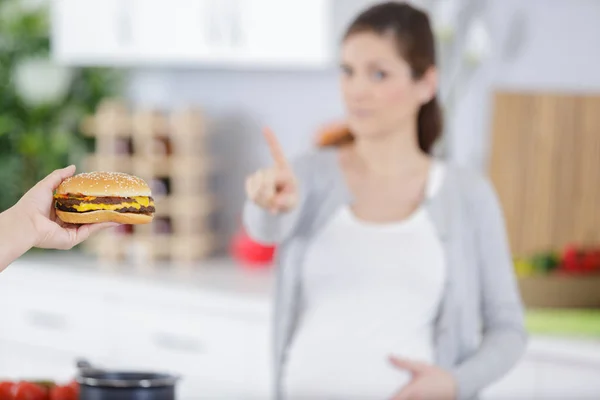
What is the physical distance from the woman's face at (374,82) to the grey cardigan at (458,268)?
0.15 metres

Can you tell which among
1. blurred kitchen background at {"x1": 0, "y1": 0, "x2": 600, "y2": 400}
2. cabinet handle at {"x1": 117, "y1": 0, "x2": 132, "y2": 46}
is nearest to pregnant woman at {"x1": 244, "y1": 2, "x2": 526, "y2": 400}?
blurred kitchen background at {"x1": 0, "y1": 0, "x2": 600, "y2": 400}

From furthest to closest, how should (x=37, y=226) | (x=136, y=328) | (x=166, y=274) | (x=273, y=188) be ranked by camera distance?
(x=166, y=274), (x=136, y=328), (x=273, y=188), (x=37, y=226)

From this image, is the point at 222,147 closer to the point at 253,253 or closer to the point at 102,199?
the point at 253,253

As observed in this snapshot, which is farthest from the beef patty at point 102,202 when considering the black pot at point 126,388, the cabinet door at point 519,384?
the cabinet door at point 519,384

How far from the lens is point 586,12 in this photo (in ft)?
11.0

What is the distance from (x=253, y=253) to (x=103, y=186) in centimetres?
220

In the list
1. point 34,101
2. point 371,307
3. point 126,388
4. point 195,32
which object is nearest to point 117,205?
point 126,388

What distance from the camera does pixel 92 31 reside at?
A: 400cm

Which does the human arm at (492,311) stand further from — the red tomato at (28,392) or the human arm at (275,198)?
the red tomato at (28,392)

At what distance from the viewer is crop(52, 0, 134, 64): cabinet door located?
3.93 meters

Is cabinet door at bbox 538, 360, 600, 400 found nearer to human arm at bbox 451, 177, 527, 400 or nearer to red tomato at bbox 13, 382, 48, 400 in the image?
human arm at bbox 451, 177, 527, 400

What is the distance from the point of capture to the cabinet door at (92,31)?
393 centimetres

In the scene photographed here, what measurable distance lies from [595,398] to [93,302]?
1.66m

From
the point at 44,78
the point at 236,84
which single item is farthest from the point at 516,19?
the point at 44,78
